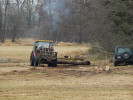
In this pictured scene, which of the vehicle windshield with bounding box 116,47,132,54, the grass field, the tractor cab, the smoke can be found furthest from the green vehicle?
the smoke

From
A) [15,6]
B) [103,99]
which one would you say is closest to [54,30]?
[15,6]

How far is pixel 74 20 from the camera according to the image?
174 feet

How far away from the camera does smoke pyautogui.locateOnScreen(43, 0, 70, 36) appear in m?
43.7

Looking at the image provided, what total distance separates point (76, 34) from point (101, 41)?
46253mm

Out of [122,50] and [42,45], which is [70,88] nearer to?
[122,50]

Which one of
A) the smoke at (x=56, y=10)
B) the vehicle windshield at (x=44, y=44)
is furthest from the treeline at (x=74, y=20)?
the vehicle windshield at (x=44, y=44)

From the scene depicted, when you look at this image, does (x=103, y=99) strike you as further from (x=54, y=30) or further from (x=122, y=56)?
(x=54, y=30)

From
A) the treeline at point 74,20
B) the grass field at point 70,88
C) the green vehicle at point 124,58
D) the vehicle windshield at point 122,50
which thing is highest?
the treeline at point 74,20

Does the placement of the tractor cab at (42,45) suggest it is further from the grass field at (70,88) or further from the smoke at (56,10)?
the smoke at (56,10)

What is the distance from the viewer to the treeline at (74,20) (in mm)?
29047

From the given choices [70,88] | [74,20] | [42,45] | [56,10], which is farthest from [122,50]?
[74,20]

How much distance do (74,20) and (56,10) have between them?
744 centimetres

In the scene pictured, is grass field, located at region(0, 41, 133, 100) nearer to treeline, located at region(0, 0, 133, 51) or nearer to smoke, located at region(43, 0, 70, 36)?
treeline, located at region(0, 0, 133, 51)

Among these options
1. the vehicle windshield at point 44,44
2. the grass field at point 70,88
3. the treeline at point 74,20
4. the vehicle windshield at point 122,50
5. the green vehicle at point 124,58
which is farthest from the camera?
the treeline at point 74,20
